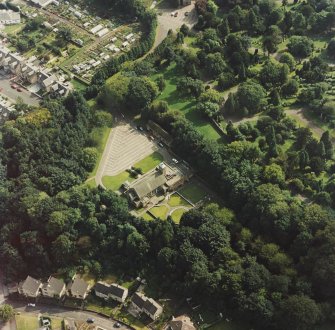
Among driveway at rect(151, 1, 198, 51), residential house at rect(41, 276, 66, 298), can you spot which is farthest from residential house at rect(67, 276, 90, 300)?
driveway at rect(151, 1, 198, 51)

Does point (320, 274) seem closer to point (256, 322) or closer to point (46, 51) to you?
point (256, 322)

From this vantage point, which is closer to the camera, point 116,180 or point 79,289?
point 79,289

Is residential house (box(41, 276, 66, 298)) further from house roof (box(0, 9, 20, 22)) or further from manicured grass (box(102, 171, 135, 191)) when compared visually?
house roof (box(0, 9, 20, 22))

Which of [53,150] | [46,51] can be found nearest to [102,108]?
[53,150]

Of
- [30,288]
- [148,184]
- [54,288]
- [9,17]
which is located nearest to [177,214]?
Answer: [148,184]

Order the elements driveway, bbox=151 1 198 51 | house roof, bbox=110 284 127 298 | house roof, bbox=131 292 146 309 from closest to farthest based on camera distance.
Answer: house roof, bbox=131 292 146 309 → house roof, bbox=110 284 127 298 → driveway, bbox=151 1 198 51

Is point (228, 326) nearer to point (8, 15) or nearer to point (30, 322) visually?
point (30, 322)
